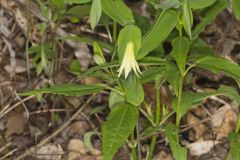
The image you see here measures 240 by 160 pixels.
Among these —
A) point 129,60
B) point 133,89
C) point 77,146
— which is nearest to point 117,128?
point 133,89

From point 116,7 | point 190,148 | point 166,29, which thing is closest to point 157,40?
point 166,29

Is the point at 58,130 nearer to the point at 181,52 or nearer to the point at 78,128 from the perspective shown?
the point at 78,128

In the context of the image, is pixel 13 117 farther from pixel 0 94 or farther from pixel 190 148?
pixel 190 148

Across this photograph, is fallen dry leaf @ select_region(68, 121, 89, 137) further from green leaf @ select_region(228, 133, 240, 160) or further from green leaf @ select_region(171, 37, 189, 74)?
green leaf @ select_region(171, 37, 189, 74)

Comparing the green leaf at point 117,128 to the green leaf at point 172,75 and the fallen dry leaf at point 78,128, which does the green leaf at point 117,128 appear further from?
the fallen dry leaf at point 78,128

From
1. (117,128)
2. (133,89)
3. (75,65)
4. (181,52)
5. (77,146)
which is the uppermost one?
(181,52)

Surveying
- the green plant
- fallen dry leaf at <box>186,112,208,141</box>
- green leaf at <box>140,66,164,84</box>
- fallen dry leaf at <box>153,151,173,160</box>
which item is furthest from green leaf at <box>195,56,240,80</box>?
fallen dry leaf at <box>186,112,208,141</box>

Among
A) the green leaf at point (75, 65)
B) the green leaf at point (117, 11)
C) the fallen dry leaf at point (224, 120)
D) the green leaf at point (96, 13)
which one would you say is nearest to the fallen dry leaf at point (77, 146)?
the green leaf at point (75, 65)
